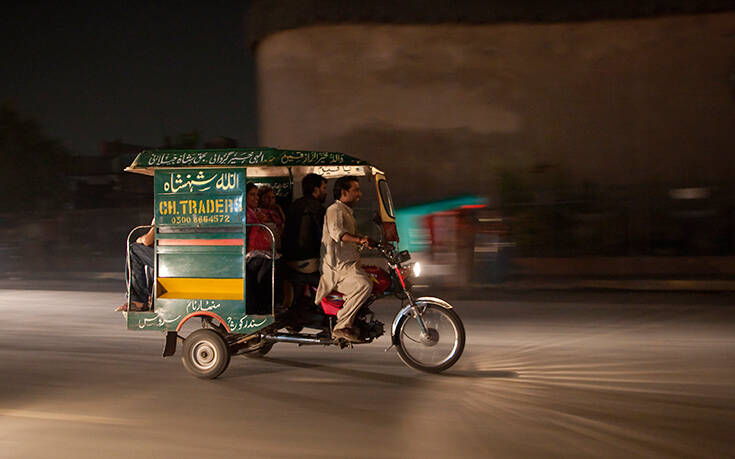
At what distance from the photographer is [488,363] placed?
7.45 meters

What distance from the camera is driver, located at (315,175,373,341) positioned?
6.84 metres

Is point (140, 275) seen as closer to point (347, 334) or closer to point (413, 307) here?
point (347, 334)

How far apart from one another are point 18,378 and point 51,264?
1995cm

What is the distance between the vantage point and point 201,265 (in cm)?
712

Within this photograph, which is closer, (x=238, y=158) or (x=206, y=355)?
(x=238, y=158)

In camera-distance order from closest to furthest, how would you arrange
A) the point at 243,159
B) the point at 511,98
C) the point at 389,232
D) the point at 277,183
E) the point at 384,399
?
the point at 384,399
the point at 243,159
the point at 389,232
the point at 277,183
the point at 511,98

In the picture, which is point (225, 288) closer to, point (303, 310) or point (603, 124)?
point (303, 310)

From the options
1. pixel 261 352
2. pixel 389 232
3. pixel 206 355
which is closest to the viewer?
pixel 206 355

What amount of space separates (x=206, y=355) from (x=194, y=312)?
417 mm

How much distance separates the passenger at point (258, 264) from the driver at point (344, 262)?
49cm

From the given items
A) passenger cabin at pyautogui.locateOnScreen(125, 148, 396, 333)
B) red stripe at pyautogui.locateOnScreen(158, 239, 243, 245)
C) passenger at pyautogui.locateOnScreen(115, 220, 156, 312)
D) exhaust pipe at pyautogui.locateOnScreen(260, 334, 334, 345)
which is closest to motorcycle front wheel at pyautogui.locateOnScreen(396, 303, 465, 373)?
exhaust pipe at pyautogui.locateOnScreen(260, 334, 334, 345)

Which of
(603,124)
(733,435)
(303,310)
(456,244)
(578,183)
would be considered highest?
(603,124)

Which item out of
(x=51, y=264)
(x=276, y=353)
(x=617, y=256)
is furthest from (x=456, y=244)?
(x=51, y=264)

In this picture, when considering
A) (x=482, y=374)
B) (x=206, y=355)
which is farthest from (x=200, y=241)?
(x=482, y=374)
